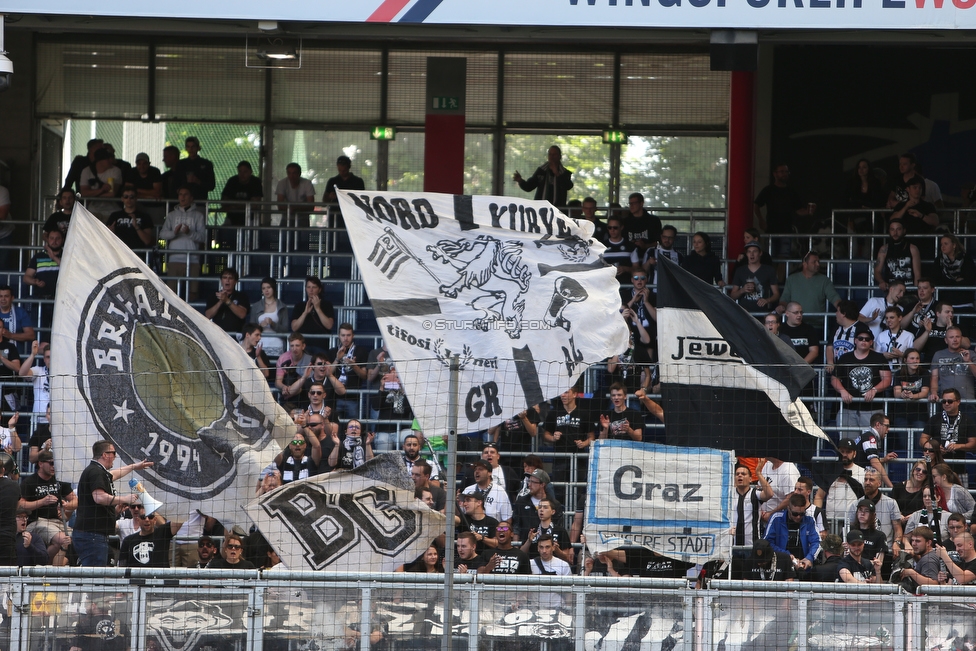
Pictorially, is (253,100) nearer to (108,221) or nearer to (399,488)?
(108,221)

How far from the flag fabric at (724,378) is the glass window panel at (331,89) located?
12.5 metres

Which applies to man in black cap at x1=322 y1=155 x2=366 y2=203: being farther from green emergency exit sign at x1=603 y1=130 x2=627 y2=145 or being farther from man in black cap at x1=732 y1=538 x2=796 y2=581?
man in black cap at x1=732 y1=538 x2=796 y2=581

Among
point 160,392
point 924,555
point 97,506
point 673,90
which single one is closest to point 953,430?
point 924,555

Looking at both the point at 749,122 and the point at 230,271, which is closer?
the point at 230,271

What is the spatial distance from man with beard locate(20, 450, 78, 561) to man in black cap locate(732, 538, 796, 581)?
499cm

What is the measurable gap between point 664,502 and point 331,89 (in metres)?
13.8

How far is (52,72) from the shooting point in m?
21.5

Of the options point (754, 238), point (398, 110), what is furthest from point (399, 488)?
point (398, 110)

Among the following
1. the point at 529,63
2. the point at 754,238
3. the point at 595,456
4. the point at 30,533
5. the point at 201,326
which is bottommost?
the point at 30,533

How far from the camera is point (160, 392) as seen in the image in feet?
29.7

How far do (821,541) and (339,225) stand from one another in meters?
10.2

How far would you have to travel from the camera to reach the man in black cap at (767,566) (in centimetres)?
1016

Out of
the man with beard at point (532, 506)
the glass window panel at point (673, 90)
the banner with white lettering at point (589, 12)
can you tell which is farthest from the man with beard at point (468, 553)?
the glass window panel at point (673, 90)

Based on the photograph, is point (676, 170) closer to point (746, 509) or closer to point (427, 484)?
point (746, 509)
